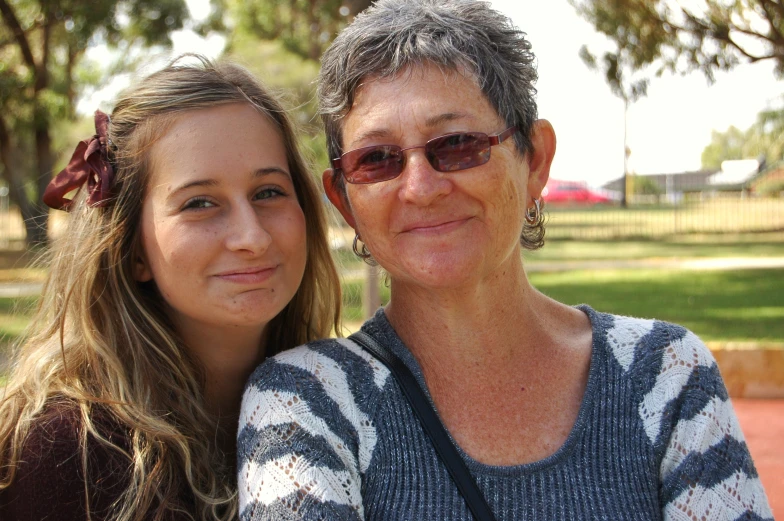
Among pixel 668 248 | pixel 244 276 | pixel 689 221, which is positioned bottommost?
pixel 689 221

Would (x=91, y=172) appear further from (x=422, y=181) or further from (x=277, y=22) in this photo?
(x=277, y=22)

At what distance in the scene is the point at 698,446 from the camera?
197 centimetres

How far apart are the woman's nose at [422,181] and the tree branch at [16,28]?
16.4 metres

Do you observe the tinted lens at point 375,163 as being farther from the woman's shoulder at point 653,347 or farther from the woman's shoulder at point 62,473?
the woman's shoulder at point 62,473

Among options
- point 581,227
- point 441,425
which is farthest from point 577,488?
point 581,227

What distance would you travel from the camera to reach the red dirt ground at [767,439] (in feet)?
16.7

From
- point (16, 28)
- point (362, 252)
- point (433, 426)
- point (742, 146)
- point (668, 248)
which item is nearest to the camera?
point (433, 426)

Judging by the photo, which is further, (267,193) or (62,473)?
(267,193)

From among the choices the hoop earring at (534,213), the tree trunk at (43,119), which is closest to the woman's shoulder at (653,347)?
the hoop earring at (534,213)

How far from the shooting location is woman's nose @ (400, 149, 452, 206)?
201 centimetres

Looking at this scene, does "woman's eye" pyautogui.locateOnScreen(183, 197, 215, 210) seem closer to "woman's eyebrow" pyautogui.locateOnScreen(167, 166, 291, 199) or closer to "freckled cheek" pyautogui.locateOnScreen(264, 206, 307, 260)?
"woman's eyebrow" pyautogui.locateOnScreen(167, 166, 291, 199)

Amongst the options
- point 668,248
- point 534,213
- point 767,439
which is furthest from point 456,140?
point 668,248

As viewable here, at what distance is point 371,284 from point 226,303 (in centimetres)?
436

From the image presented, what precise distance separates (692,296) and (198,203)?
10.1 meters
